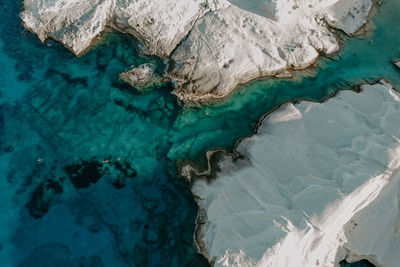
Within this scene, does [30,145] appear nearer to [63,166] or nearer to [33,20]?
[63,166]

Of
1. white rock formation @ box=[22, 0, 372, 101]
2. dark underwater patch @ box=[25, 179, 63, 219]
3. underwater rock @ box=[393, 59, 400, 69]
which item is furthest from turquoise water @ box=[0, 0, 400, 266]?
white rock formation @ box=[22, 0, 372, 101]

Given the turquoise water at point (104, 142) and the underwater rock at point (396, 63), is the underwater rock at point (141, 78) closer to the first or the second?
the turquoise water at point (104, 142)

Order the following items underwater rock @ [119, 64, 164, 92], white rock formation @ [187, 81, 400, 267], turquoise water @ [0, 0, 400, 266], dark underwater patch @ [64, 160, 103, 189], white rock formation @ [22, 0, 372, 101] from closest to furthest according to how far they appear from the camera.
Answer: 1. white rock formation @ [187, 81, 400, 267]
2. turquoise water @ [0, 0, 400, 266]
3. dark underwater patch @ [64, 160, 103, 189]
4. underwater rock @ [119, 64, 164, 92]
5. white rock formation @ [22, 0, 372, 101]

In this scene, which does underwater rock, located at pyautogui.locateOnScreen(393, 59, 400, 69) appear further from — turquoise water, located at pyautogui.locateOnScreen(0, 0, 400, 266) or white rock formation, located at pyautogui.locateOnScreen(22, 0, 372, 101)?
white rock formation, located at pyautogui.locateOnScreen(22, 0, 372, 101)

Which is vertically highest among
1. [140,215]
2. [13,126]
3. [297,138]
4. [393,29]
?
[393,29]

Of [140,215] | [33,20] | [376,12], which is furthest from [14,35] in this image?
[376,12]

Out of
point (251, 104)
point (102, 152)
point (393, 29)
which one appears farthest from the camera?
point (393, 29)

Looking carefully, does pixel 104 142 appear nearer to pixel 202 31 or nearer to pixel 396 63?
pixel 202 31
